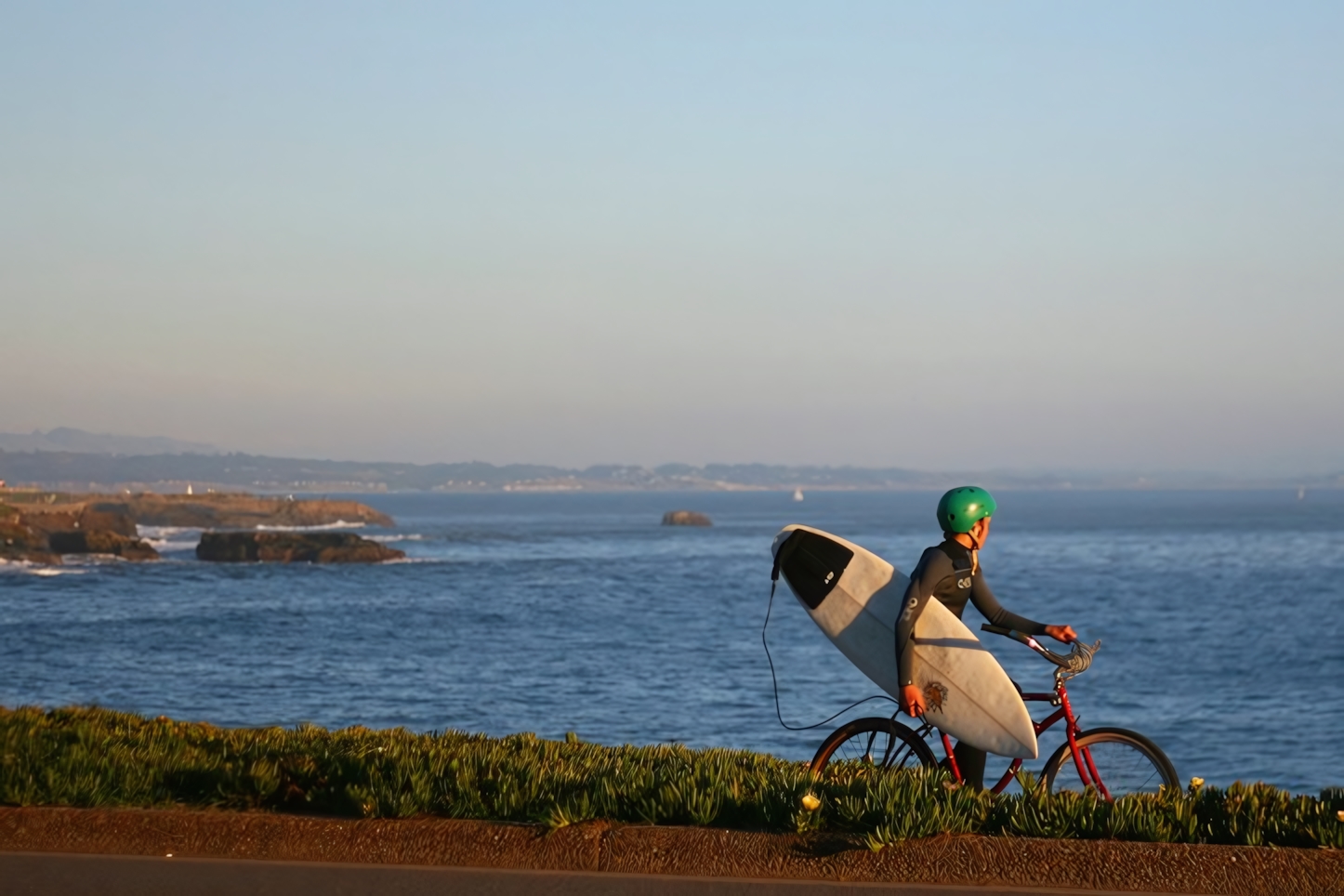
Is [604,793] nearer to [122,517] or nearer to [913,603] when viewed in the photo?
[913,603]

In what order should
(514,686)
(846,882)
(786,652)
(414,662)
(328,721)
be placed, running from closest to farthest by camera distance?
(846,882) → (328,721) → (514,686) → (414,662) → (786,652)

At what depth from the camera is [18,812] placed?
6727mm

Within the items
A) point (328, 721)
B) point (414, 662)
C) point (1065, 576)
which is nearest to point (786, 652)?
point (414, 662)

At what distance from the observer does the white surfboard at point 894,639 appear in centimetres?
696

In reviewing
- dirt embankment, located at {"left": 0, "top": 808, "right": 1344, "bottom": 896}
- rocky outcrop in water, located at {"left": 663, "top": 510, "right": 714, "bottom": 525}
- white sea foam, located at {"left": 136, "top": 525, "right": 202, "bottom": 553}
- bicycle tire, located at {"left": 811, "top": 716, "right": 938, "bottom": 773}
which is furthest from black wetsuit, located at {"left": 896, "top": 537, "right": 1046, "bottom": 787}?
rocky outcrop in water, located at {"left": 663, "top": 510, "right": 714, "bottom": 525}

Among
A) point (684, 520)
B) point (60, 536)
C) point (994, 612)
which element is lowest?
point (684, 520)

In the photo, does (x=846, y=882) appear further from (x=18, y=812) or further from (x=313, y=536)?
(x=313, y=536)

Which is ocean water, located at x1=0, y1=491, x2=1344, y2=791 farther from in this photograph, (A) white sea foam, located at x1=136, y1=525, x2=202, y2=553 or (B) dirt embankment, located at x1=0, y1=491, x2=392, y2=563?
(A) white sea foam, located at x1=136, y1=525, x2=202, y2=553

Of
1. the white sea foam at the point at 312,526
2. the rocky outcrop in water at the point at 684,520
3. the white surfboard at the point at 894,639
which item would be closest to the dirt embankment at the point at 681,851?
the white surfboard at the point at 894,639

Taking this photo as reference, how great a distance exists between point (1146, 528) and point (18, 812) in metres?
154

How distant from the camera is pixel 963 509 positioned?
709 centimetres

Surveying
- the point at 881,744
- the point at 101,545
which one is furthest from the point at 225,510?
the point at 881,744

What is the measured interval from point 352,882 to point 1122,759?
3.64 meters

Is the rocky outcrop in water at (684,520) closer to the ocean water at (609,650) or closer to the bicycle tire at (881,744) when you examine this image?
the ocean water at (609,650)
